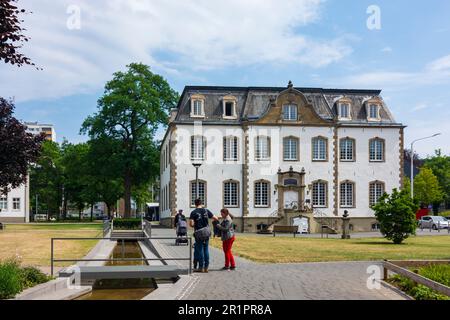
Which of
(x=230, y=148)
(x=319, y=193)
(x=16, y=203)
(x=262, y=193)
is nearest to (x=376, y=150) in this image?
(x=319, y=193)

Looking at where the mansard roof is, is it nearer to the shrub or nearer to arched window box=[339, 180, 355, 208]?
arched window box=[339, 180, 355, 208]

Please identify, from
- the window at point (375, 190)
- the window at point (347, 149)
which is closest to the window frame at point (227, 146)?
the window at point (347, 149)

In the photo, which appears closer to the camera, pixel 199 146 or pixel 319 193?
pixel 199 146

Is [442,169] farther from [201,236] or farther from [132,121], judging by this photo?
[201,236]

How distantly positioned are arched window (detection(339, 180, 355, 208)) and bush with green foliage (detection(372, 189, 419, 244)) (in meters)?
18.9

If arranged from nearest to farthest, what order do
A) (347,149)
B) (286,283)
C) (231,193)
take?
(286,283), (231,193), (347,149)

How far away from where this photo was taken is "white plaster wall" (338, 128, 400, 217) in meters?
51.1

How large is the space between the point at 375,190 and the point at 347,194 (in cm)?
252

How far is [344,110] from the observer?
52.3m

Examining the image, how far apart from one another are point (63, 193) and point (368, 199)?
176 feet

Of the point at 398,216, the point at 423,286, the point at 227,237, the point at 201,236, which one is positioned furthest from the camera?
the point at 398,216

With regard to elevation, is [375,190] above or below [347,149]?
below

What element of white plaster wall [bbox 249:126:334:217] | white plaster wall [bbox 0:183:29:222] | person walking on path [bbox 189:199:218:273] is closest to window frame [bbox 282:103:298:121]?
white plaster wall [bbox 249:126:334:217]

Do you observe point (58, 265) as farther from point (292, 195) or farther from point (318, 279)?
point (292, 195)
